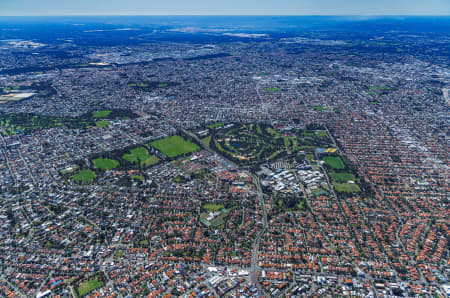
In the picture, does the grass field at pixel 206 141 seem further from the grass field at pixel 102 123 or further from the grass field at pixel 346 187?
the grass field at pixel 346 187

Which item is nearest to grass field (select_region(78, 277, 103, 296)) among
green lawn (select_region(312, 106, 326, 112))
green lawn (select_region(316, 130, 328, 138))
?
green lawn (select_region(316, 130, 328, 138))

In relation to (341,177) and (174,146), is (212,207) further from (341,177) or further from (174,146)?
(341,177)

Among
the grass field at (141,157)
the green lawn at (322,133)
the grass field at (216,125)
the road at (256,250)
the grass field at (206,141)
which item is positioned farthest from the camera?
the grass field at (216,125)

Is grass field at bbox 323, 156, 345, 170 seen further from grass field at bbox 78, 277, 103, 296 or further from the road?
grass field at bbox 78, 277, 103, 296

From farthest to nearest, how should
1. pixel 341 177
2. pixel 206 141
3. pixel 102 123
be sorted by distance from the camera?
pixel 102 123, pixel 206 141, pixel 341 177

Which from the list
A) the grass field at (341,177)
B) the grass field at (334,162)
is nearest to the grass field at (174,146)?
the grass field at (334,162)

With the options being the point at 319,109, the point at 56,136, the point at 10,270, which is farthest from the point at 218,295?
the point at 319,109

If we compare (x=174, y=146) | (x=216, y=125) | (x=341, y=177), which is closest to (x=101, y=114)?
(x=174, y=146)
